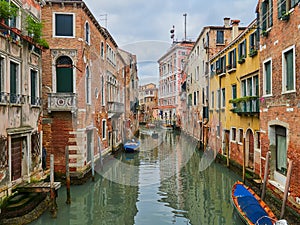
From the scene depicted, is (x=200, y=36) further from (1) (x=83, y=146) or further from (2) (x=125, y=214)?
(2) (x=125, y=214)

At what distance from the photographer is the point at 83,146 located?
9977 millimetres

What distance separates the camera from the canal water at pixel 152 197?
23.8 ft

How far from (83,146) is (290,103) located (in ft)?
21.0

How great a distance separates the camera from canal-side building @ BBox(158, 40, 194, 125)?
37.0 metres

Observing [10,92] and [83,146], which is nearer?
[10,92]

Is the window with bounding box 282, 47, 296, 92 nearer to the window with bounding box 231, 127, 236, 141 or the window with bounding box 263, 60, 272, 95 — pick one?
the window with bounding box 263, 60, 272, 95

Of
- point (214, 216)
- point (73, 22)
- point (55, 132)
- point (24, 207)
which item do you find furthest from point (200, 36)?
point (24, 207)

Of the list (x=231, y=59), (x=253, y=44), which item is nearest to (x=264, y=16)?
(x=253, y=44)

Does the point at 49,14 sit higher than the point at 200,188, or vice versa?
the point at 49,14

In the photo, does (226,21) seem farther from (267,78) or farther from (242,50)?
(267,78)

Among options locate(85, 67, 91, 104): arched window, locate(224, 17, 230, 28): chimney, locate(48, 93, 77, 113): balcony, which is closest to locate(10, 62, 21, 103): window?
locate(48, 93, 77, 113): balcony

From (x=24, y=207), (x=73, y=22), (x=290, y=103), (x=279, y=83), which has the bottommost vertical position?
(x=24, y=207)

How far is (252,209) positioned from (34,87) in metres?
6.56

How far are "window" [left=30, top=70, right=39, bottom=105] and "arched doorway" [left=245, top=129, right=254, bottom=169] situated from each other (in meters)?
7.10
